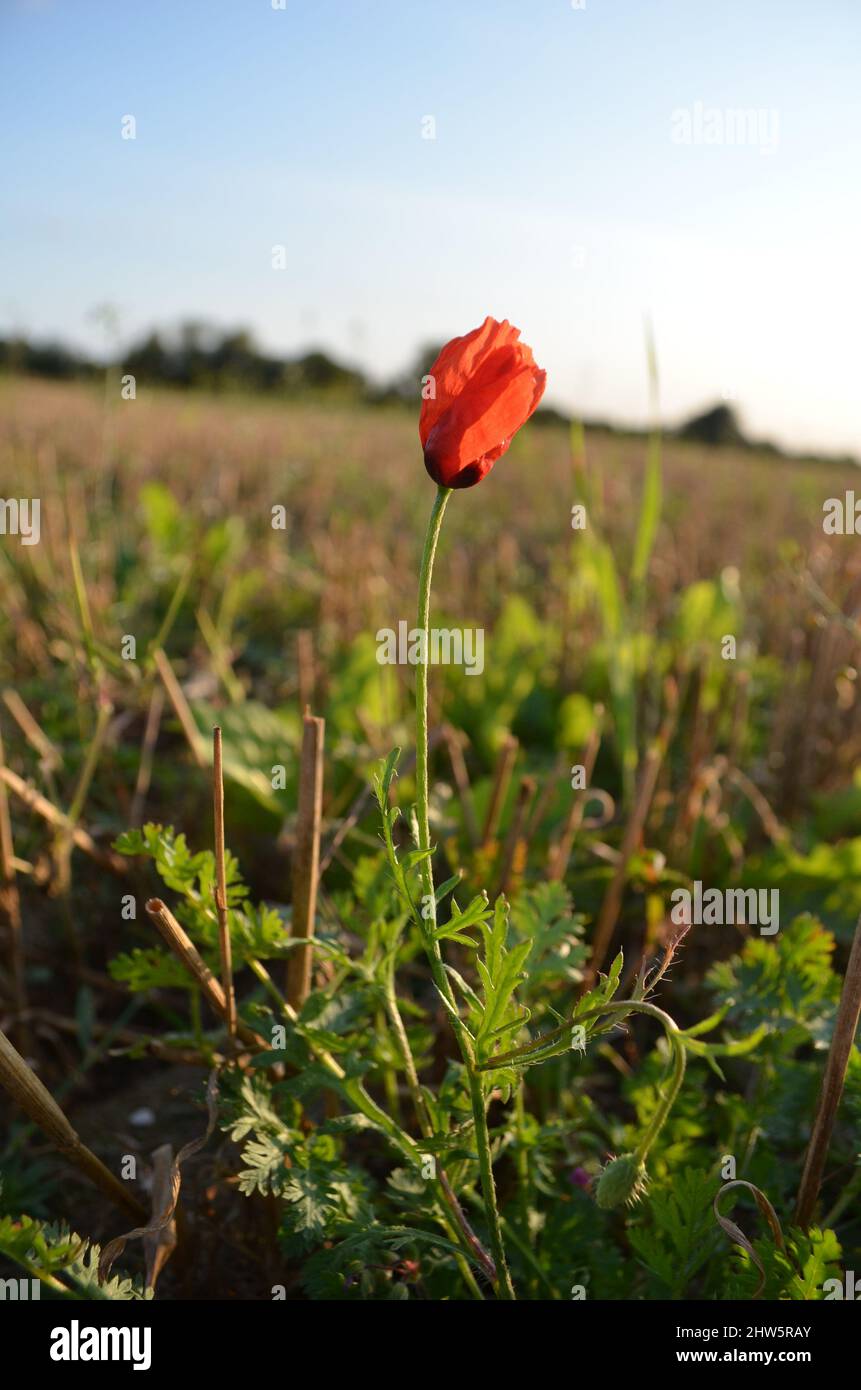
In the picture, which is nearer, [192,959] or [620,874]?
[192,959]

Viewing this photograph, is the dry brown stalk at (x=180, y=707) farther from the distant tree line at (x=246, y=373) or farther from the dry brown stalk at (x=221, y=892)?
the distant tree line at (x=246, y=373)

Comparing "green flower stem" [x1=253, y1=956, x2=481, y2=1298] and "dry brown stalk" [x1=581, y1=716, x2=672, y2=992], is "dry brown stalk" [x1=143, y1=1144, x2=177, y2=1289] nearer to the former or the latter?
"green flower stem" [x1=253, y1=956, x2=481, y2=1298]

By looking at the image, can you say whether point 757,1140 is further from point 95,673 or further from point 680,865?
point 95,673

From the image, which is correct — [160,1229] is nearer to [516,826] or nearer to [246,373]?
[516,826]

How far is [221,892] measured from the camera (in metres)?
1.06

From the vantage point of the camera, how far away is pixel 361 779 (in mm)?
2107

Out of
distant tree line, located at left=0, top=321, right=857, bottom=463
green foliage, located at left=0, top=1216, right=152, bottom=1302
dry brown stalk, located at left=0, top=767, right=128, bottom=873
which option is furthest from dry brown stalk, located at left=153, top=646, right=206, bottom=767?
distant tree line, located at left=0, top=321, right=857, bottom=463

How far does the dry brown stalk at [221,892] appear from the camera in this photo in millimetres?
1038

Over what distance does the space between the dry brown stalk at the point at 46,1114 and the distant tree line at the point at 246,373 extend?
6845mm

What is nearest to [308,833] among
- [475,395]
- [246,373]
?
[475,395]

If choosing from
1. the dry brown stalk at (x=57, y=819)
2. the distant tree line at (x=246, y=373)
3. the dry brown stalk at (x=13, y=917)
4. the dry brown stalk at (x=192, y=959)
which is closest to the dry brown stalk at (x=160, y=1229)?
the dry brown stalk at (x=192, y=959)

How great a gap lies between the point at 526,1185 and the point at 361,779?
1020 mm

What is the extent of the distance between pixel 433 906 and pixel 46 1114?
0.48 m
